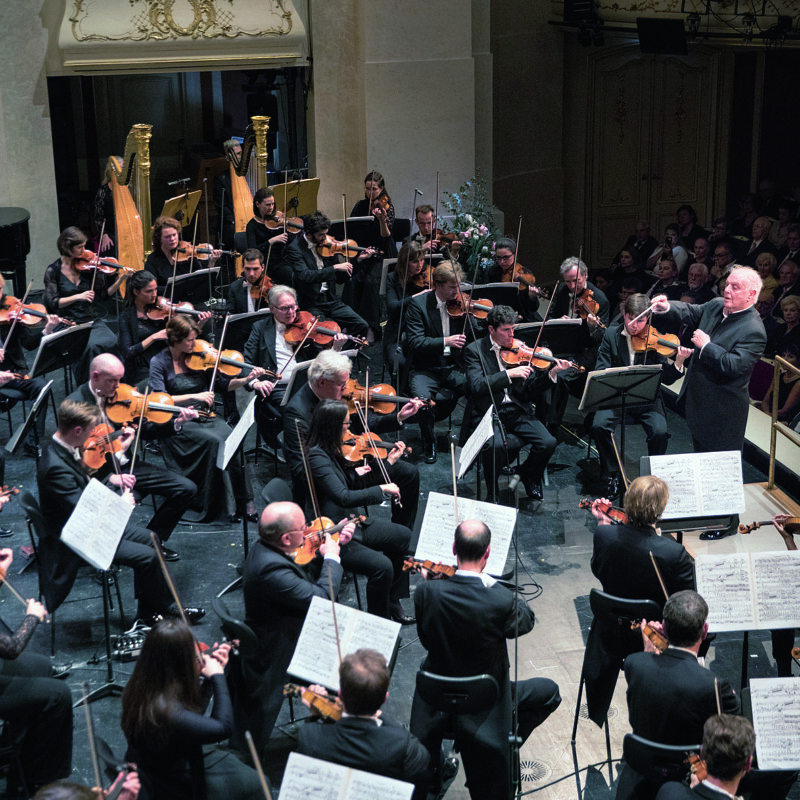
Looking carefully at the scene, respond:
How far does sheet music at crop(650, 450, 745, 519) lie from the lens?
5117 mm

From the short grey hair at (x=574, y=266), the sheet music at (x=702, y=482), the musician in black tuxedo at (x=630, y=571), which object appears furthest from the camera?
the short grey hair at (x=574, y=266)

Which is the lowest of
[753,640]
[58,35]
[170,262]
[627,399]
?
[753,640]

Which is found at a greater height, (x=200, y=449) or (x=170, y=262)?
(x=170, y=262)

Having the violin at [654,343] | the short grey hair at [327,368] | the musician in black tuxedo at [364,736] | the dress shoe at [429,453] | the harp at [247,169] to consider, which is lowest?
the dress shoe at [429,453]

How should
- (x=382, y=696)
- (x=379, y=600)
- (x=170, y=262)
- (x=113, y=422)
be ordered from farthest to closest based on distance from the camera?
(x=170, y=262) → (x=113, y=422) → (x=379, y=600) → (x=382, y=696)

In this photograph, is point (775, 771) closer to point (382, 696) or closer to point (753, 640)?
point (382, 696)

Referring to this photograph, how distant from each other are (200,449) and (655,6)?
26.5ft

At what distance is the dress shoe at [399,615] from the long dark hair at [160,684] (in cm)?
200

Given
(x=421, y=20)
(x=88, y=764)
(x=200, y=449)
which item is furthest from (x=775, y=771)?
(x=421, y=20)

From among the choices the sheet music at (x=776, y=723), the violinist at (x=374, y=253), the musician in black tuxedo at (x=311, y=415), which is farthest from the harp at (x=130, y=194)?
the sheet music at (x=776, y=723)

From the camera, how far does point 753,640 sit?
17.7 feet

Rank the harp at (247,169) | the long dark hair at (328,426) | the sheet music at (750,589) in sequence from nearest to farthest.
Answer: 1. the sheet music at (750,589)
2. the long dark hair at (328,426)
3. the harp at (247,169)

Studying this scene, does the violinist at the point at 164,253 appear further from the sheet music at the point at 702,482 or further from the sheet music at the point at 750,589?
the sheet music at the point at 750,589

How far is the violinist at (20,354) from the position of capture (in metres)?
7.03
